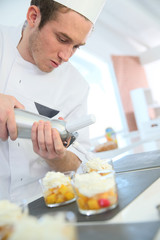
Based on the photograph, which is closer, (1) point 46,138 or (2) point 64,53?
(1) point 46,138

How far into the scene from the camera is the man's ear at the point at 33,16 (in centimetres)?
153

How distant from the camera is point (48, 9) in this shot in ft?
4.85

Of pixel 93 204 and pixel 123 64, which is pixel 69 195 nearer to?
pixel 93 204

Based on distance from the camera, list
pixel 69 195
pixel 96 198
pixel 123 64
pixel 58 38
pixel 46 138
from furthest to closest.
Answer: pixel 123 64
pixel 58 38
pixel 46 138
pixel 69 195
pixel 96 198

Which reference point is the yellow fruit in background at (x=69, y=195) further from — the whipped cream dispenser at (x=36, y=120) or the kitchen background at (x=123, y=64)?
the kitchen background at (x=123, y=64)

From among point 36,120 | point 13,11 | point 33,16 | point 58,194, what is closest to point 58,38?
point 33,16

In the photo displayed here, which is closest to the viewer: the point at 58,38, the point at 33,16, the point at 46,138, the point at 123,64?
the point at 46,138

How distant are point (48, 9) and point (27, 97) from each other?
467 mm

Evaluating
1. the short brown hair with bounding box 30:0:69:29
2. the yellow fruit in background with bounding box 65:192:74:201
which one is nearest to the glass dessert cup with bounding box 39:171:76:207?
the yellow fruit in background with bounding box 65:192:74:201

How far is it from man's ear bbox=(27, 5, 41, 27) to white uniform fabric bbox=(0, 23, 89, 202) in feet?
0.37

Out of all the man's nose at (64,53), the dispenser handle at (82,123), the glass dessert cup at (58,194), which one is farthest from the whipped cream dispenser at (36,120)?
the man's nose at (64,53)

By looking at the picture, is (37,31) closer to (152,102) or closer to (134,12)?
(134,12)

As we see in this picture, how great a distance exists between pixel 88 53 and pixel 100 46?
0.57m

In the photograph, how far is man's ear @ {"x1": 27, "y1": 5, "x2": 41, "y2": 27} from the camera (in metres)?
1.53
